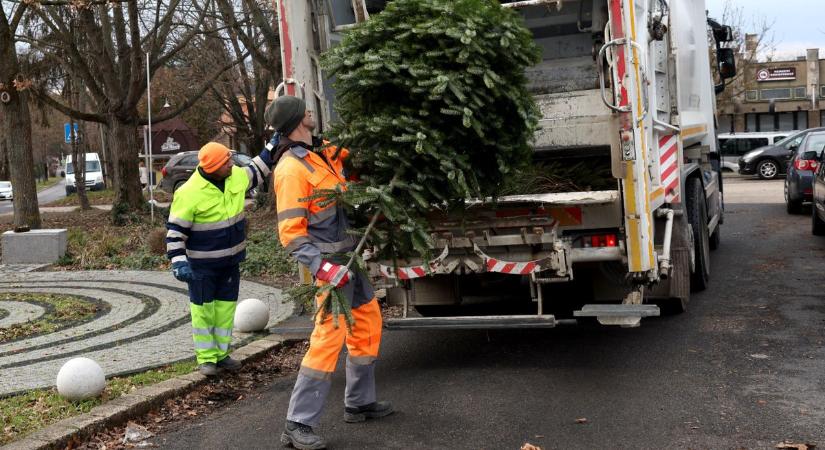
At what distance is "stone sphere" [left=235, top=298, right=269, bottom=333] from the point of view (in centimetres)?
796

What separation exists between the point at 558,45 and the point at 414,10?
232 centimetres

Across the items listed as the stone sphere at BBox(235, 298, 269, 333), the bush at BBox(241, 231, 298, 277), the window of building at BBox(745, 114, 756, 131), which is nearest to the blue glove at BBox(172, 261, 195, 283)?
the stone sphere at BBox(235, 298, 269, 333)

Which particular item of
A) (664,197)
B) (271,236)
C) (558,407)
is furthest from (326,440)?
(271,236)

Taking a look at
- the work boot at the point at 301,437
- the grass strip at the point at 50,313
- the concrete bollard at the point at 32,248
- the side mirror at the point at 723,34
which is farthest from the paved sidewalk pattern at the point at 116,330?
the side mirror at the point at 723,34

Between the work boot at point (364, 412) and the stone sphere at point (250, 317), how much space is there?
2734 mm

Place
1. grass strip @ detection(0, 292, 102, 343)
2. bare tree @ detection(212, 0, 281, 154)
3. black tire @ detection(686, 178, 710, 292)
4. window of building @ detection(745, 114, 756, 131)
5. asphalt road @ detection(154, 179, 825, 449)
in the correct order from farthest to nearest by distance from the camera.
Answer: window of building @ detection(745, 114, 756, 131), bare tree @ detection(212, 0, 281, 154), black tire @ detection(686, 178, 710, 292), grass strip @ detection(0, 292, 102, 343), asphalt road @ detection(154, 179, 825, 449)

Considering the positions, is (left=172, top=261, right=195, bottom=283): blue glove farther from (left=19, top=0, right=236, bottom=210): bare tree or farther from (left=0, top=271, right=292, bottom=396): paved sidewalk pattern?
(left=19, top=0, right=236, bottom=210): bare tree

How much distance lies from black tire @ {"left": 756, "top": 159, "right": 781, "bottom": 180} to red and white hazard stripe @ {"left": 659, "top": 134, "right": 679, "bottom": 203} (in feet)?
76.1

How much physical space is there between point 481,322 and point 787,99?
5823 cm

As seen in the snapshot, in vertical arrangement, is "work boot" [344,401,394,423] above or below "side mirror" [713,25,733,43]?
below

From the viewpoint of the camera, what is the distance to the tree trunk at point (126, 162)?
20.2 m

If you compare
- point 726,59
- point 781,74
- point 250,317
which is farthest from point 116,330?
point 781,74

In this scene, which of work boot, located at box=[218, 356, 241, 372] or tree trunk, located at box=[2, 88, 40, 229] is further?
tree trunk, located at box=[2, 88, 40, 229]

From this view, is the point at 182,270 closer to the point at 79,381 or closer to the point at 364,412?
the point at 79,381
